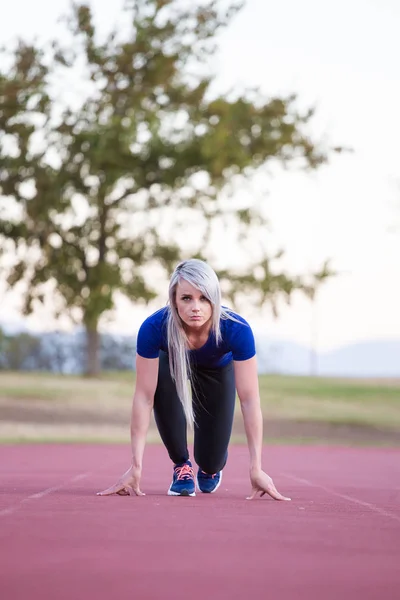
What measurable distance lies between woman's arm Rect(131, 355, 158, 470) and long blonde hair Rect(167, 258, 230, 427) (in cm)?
14

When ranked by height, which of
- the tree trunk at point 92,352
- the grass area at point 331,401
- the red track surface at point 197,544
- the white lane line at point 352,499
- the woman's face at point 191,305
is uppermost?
the tree trunk at point 92,352

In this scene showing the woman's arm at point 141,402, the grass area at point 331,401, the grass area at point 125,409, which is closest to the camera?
the woman's arm at point 141,402

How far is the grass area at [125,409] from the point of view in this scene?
89.8 feet

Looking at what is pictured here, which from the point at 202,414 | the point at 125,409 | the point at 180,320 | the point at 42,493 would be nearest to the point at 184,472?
the point at 202,414

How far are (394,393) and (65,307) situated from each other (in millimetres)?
11252

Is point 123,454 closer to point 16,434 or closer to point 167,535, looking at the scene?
point 16,434

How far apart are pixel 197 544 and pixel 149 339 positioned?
7.88 feet

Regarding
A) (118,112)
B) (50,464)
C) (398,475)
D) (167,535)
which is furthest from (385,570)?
(118,112)

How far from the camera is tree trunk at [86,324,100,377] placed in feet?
119

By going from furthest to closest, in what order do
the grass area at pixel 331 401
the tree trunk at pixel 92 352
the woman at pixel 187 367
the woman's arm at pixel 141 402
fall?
1. the tree trunk at pixel 92 352
2. the grass area at pixel 331 401
3. the woman's arm at pixel 141 402
4. the woman at pixel 187 367

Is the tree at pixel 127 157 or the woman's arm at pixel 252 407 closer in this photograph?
the woman's arm at pixel 252 407

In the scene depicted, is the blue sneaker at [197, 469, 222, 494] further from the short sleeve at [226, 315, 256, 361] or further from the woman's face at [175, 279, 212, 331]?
the woman's face at [175, 279, 212, 331]

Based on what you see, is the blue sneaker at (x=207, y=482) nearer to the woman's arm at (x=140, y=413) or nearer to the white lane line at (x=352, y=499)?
the white lane line at (x=352, y=499)

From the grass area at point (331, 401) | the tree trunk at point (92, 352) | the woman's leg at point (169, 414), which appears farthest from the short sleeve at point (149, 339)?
the tree trunk at point (92, 352)
